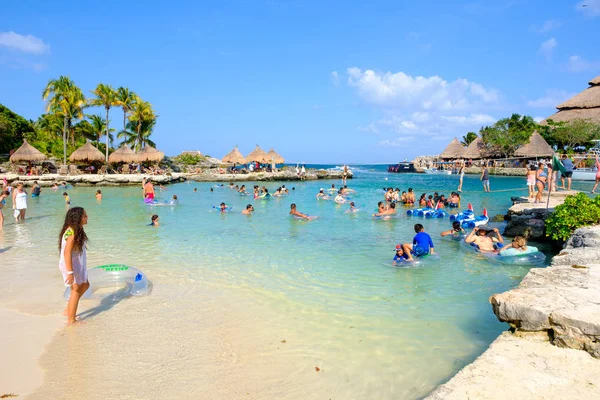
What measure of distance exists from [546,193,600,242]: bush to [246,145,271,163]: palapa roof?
1662 inches

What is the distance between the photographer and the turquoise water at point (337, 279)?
466cm

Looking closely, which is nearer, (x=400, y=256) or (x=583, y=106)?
(x=400, y=256)

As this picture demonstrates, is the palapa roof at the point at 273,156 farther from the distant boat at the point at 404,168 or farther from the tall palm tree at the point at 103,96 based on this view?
the distant boat at the point at 404,168

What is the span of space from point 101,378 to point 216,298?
2641 millimetres

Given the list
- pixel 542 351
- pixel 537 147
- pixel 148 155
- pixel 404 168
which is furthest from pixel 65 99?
pixel 404 168

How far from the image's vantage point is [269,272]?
8.27 meters

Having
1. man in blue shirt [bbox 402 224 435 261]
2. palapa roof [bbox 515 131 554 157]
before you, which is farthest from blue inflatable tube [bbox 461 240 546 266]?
palapa roof [bbox 515 131 554 157]

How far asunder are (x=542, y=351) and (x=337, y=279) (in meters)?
4.38

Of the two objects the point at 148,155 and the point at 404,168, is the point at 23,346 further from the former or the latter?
the point at 404,168

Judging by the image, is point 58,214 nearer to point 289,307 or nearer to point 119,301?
point 119,301

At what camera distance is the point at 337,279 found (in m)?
7.75

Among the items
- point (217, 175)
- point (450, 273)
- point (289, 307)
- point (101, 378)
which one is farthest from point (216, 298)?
point (217, 175)

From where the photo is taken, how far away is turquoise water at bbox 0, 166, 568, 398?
4.66m

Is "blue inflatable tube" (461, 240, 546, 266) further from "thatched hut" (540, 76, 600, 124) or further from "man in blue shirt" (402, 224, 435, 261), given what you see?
"thatched hut" (540, 76, 600, 124)
